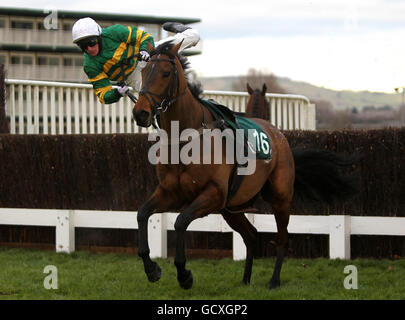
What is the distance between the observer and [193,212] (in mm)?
5434

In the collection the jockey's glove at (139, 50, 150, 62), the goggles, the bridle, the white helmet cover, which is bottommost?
the bridle

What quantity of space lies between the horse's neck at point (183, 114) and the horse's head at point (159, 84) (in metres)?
0.07

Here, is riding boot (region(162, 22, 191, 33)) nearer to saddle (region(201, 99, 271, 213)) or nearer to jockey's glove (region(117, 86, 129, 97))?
saddle (region(201, 99, 271, 213))

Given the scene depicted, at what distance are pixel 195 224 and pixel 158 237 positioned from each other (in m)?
0.51

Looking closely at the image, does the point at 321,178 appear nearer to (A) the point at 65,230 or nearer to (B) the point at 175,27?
(B) the point at 175,27

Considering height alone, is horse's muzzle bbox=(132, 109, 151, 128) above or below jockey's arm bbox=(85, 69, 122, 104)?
below

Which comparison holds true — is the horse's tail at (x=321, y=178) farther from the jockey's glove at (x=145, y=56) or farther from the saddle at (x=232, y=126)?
the jockey's glove at (x=145, y=56)

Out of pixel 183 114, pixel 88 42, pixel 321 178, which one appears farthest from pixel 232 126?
pixel 321 178

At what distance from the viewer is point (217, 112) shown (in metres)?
6.01

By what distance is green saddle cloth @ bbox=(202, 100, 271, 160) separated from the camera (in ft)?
19.7

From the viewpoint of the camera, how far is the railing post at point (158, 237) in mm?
8438

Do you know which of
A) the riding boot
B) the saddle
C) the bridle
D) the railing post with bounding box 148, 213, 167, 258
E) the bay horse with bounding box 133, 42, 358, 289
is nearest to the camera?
the bridle

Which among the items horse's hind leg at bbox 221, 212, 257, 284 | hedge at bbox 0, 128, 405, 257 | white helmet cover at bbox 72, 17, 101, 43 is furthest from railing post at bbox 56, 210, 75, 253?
white helmet cover at bbox 72, 17, 101, 43

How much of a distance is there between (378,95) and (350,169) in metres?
195
